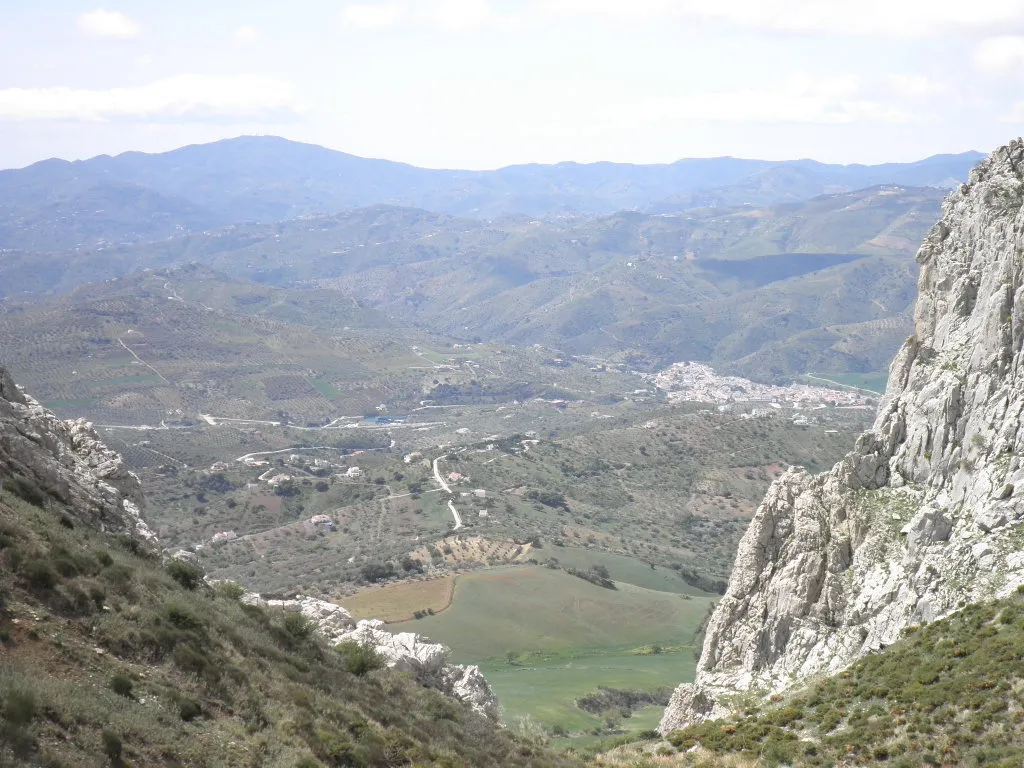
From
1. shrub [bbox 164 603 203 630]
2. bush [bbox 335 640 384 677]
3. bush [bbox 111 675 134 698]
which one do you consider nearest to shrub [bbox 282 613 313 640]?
bush [bbox 335 640 384 677]

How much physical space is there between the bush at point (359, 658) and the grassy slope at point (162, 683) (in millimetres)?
427

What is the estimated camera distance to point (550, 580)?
100750 mm

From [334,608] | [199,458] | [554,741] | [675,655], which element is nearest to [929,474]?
[554,741]

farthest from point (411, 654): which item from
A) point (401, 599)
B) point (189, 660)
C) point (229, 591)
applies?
point (401, 599)

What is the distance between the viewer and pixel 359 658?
31.8 metres

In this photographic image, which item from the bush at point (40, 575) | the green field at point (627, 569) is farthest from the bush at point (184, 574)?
the green field at point (627, 569)

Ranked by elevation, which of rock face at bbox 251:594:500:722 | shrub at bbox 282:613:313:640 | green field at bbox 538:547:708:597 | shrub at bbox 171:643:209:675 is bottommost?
green field at bbox 538:547:708:597

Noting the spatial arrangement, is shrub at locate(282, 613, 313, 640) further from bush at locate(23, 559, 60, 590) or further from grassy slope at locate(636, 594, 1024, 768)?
grassy slope at locate(636, 594, 1024, 768)

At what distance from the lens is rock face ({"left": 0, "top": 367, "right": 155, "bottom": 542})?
30.1 meters

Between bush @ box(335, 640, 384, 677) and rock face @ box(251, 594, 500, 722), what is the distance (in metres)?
1.47

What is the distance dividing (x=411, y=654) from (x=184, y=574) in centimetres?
996

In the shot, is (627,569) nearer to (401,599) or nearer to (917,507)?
(401,599)

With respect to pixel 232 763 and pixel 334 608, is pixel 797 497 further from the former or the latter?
pixel 232 763

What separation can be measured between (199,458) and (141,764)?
174 metres
